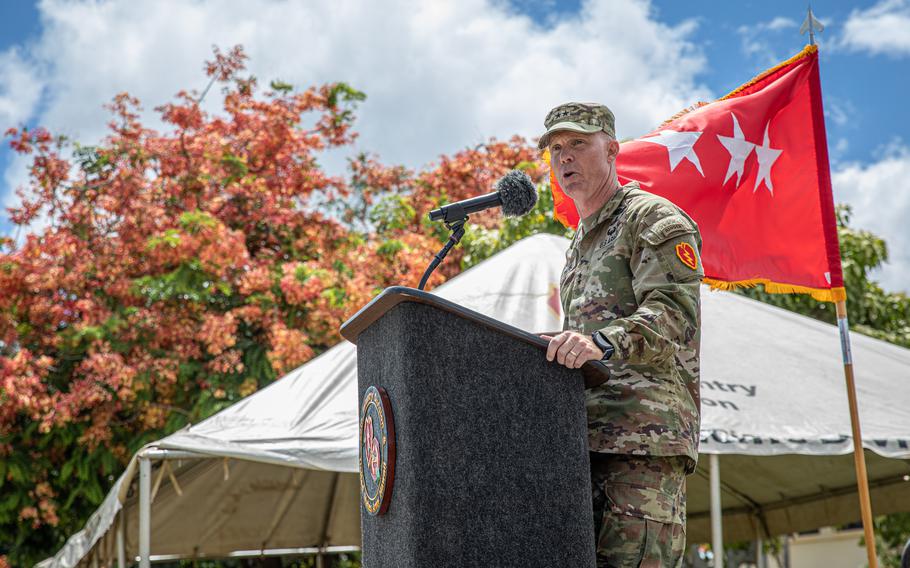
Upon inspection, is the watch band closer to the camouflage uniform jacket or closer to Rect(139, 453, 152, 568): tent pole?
the camouflage uniform jacket

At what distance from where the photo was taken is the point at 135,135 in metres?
10.1

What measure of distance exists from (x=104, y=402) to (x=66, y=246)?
1586 millimetres

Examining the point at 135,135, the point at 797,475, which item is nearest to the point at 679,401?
the point at 797,475

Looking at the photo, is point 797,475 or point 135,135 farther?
point 135,135

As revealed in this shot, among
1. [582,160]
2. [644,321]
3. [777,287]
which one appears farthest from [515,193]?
[777,287]

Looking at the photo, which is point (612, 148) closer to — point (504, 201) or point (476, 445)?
point (504, 201)

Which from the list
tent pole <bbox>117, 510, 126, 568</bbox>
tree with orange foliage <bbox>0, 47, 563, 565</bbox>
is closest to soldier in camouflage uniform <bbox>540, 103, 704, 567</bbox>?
tent pole <bbox>117, 510, 126, 568</bbox>

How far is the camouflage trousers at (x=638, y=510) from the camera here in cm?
200

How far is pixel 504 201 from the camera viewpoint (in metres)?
2.29

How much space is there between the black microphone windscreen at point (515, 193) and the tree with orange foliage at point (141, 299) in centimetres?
649

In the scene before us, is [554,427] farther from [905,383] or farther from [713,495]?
[905,383]

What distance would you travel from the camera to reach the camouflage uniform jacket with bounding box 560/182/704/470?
1989 millimetres

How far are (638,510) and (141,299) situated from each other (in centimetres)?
789

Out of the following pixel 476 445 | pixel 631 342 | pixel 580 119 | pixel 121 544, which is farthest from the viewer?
pixel 121 544
